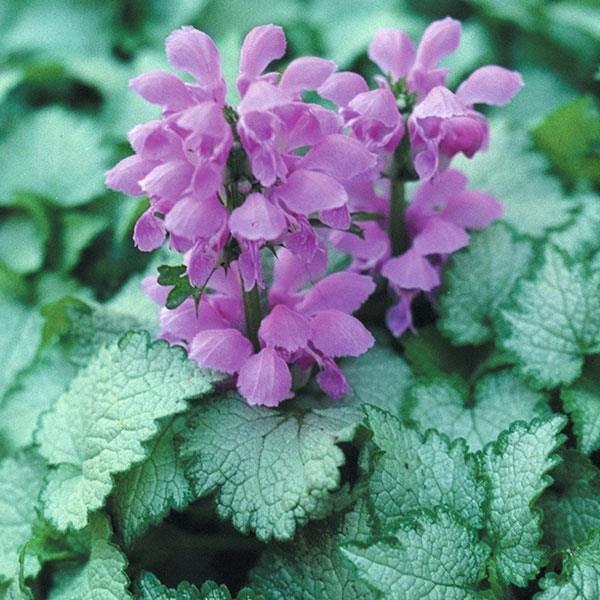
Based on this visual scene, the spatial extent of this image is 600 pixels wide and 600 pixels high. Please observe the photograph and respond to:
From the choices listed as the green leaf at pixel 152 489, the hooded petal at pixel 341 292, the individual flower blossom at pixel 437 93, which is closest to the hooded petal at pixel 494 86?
the individual flower blossom at pixel 437 93

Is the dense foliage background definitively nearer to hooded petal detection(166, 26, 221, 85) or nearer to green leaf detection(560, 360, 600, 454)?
green leaf detection(560, 360, 600, 454)

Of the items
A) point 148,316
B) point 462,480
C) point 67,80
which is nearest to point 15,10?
point 67,80

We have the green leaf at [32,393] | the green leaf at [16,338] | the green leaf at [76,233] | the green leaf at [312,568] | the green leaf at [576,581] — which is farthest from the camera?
the green leaf at [76,233]

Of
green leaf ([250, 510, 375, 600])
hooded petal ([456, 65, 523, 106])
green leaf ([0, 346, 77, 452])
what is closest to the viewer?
green leaf ([250, 510, 375, 600])

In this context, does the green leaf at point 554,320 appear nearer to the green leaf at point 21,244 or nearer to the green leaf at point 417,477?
the green leaf at point 417,477

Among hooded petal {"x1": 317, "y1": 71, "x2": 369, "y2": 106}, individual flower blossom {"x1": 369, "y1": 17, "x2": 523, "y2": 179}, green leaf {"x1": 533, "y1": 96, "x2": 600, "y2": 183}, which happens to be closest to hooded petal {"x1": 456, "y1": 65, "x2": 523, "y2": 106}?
individual flower blossom {"x1": 369, "y1": 17, "x2": 523, "y2": 179}

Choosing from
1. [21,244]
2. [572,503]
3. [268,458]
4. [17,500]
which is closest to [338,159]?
[268,458]
